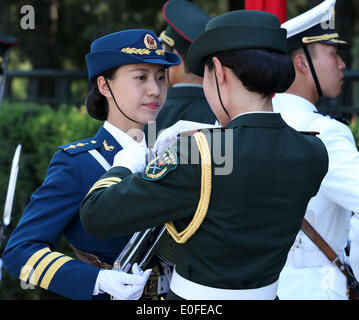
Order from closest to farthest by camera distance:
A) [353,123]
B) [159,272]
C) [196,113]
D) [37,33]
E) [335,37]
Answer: [159,272], [335,37], [196,113], [353,123], [37,33]

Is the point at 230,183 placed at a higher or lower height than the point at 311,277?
higher

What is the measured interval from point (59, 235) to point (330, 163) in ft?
4.18

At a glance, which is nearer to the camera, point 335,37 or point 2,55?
point 335,37

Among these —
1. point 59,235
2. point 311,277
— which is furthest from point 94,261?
point 311,277

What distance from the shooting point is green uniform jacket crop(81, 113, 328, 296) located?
6.50 feet


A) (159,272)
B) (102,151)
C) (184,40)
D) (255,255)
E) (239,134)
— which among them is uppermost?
(184,40)

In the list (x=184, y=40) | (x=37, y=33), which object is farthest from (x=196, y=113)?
(x=37, y=33)

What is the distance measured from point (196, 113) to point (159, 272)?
5.75 ft

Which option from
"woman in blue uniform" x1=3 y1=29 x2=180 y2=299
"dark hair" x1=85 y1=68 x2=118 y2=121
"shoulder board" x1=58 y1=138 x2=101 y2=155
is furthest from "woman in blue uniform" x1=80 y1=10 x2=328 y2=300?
"dark hair" x1=85 y1=68 x2=118 y2=121

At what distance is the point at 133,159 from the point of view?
218cm

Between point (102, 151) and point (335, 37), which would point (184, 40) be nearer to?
point (335, 37)

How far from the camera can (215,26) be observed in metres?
2.16

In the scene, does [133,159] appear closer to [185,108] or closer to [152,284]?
[152,284]

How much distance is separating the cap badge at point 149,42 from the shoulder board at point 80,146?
18.4 inches
